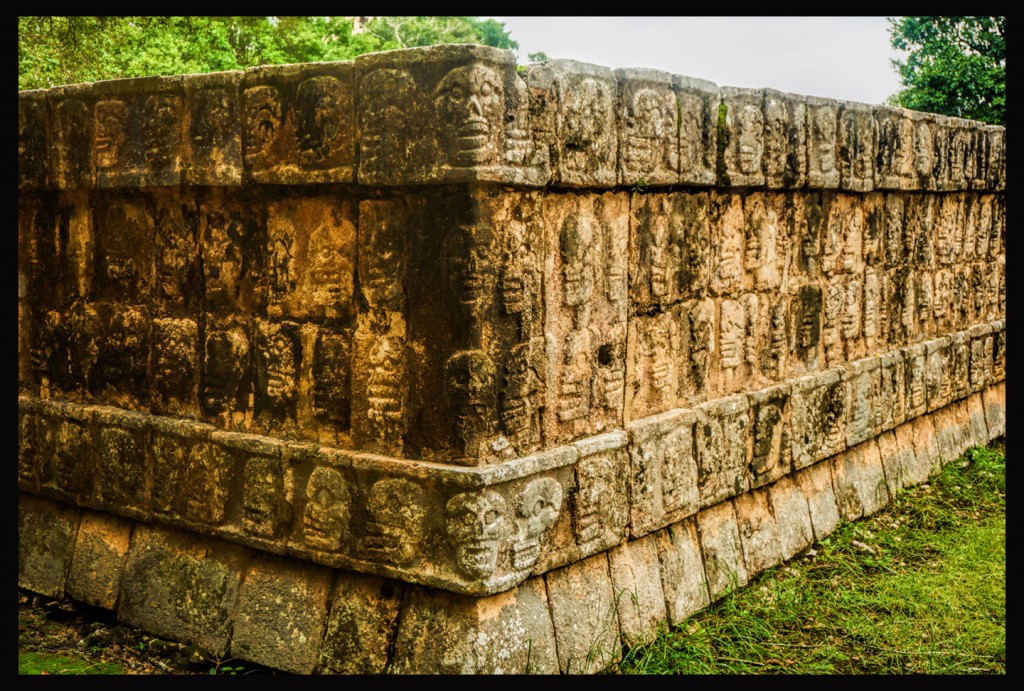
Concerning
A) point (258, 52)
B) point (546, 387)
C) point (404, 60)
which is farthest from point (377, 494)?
point (258, 52)

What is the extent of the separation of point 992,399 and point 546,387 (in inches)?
239

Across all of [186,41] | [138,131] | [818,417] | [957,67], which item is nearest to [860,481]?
[818,417]

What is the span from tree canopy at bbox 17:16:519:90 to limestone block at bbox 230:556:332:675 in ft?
19.4

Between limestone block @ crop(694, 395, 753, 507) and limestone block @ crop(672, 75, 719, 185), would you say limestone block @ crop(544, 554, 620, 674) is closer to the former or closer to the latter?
limestone block @ crop(694, 395, 753, 507)

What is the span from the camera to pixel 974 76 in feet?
58.5

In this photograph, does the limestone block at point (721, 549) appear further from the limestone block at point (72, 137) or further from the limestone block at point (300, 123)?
the limestone block at point (72, 137)

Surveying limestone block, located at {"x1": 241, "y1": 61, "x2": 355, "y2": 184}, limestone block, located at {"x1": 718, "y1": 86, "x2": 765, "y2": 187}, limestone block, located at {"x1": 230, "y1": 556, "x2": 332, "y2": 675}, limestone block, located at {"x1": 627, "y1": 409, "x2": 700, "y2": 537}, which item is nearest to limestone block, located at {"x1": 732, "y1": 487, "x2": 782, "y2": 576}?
limestone block, located at {"x1": 627, "y1": 409, "x2": 700, "y2": 537}

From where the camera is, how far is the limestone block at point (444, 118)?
3.59 metres

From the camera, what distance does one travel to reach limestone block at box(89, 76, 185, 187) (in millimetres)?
4488

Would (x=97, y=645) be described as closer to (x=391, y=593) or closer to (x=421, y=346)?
(x=391, y=593)

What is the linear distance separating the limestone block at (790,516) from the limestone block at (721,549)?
0.42 metres

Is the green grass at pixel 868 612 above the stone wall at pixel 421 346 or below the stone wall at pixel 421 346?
below

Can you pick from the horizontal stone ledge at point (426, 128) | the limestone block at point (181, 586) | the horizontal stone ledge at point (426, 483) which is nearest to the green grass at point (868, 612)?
the horizontal stone ledge at point (426, 483)

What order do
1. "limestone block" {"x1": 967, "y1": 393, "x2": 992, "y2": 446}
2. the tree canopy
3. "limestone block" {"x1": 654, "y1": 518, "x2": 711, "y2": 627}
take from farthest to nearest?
the tree canopy
"limestone block" {"x1": 967, "y1": 393, "x2": 992, "y2": 446}
"limestone block" {"x1": 654, "y1": 518, "x2": 711, "y2": 627}
